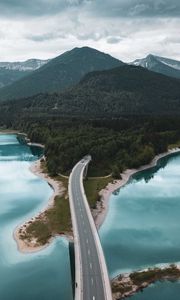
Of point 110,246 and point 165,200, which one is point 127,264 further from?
point 165,200

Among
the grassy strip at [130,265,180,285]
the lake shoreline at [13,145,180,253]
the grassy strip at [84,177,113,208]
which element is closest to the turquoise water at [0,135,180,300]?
the lake shoreline at [13,145,180,253]

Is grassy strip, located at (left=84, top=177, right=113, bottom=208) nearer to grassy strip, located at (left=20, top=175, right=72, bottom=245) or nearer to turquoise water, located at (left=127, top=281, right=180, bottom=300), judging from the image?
grassy strip, located at (left=20, top=175, right=72, bottom=245)

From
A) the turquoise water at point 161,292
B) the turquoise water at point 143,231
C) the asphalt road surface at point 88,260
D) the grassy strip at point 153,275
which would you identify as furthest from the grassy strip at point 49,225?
the turquoise water at point 161,292

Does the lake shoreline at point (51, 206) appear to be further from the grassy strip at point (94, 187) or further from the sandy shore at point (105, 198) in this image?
the grassy strip at point (94, 187)

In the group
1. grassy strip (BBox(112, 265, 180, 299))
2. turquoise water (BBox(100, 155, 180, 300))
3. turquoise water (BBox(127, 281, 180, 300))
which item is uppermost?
grassy strip (BBox(112, 265, 180, 299))

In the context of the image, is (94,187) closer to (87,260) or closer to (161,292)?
(87,260)
